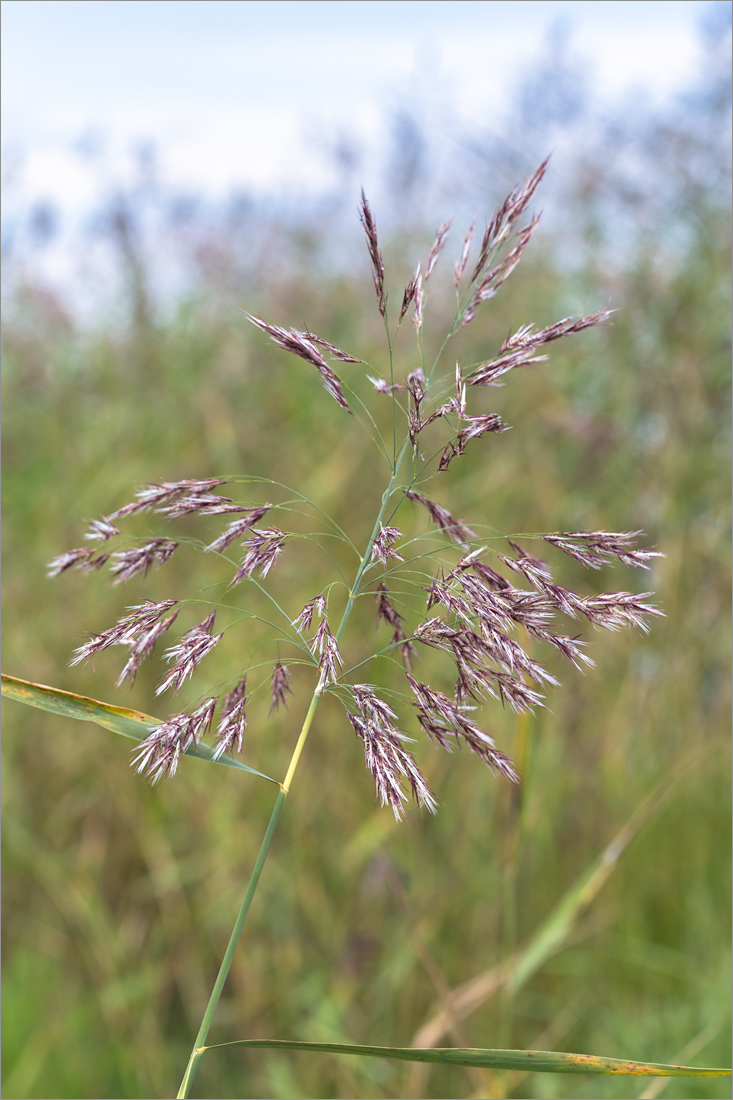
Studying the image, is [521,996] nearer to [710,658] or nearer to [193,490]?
[710,658]

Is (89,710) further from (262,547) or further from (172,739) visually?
(262,547)

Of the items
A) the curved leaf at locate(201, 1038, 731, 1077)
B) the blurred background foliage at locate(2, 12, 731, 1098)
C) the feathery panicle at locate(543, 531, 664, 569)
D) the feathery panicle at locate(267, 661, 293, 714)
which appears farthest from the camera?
the blurred background foliage at locate(2, 12, 731, 1098)

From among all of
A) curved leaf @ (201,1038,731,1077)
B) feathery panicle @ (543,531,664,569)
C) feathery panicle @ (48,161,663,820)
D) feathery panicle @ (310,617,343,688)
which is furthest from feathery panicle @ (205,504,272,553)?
curved leaf @ (201,1038,731,1077)

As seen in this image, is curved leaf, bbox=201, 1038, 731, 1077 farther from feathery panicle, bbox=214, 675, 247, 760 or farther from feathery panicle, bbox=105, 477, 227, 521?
feathery panicle, bbox=105, 477, 227, 521

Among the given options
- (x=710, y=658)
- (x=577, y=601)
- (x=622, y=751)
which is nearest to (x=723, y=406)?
(x=710, y=658)

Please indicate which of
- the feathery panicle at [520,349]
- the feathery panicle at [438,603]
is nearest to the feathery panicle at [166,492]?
the feathery panicle at [438,603]

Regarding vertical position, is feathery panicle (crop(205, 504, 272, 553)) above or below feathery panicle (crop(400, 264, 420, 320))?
below
